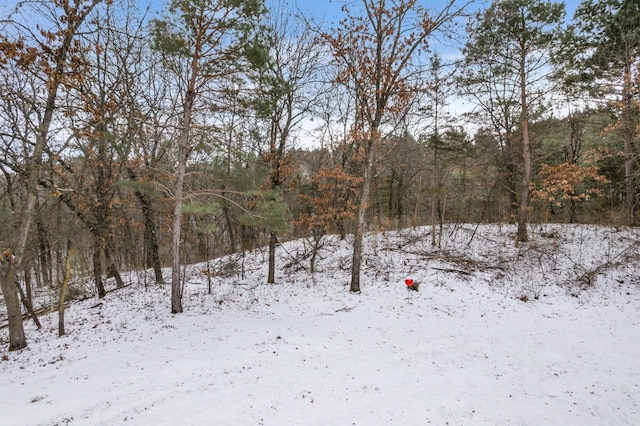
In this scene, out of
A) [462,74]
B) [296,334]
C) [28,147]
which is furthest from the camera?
[462,74]

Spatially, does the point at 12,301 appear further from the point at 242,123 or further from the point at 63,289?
the point at 242,123

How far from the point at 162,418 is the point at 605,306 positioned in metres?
10.6

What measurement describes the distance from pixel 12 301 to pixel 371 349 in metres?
8.20

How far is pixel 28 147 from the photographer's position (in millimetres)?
9969

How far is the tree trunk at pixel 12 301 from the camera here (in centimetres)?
677

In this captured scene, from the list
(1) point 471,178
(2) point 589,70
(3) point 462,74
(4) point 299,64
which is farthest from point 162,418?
(1) point 471,178

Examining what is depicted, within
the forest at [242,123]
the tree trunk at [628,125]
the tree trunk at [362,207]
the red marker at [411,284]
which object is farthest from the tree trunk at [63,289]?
the tree trunk at [628,125]

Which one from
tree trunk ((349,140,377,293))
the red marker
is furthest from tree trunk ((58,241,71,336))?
the red marker

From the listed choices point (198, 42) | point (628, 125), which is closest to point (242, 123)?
point (198, 42)

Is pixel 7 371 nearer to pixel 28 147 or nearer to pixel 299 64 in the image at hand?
pixel 28 147

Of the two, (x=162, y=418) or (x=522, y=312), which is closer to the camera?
(x=162, y=418)

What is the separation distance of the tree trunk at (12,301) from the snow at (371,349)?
36 centimetres

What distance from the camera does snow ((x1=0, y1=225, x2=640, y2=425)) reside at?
180 inches

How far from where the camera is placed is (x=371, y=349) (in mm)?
6570
